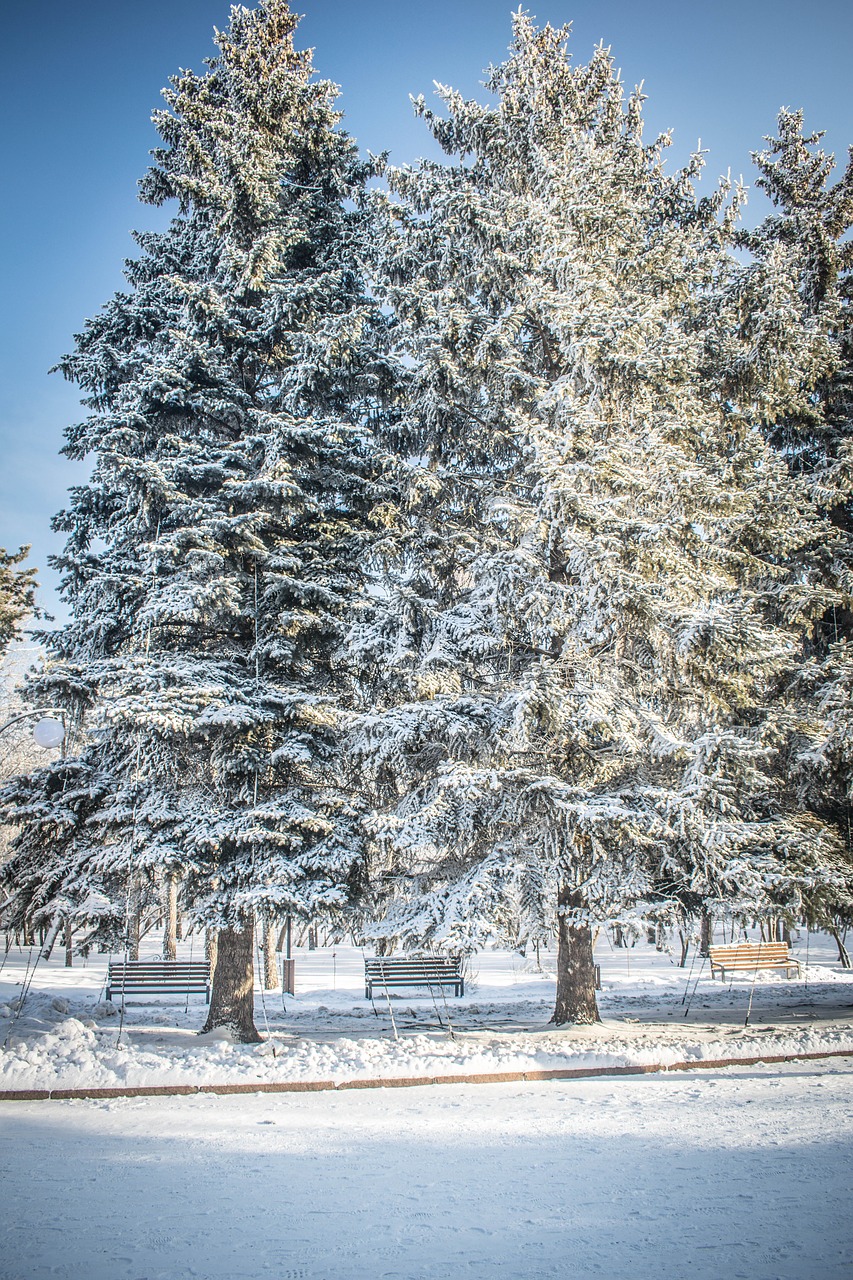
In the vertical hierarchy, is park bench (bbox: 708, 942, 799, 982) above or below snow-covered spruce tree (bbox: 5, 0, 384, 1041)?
below

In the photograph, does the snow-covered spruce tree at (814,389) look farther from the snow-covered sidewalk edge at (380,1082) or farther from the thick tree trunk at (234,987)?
the thick tree trunk at (234,987)

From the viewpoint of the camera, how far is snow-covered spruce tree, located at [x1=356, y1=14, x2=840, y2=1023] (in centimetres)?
907

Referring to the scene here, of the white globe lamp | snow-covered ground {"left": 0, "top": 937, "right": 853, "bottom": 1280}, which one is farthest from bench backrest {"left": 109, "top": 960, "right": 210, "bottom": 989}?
the white globe lamp

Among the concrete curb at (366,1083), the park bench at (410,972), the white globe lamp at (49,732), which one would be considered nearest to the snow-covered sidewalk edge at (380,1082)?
the concrete curb at (366,1083)

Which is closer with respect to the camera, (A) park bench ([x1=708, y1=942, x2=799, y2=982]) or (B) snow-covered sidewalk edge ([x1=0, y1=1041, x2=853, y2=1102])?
(B) snow-covered sidewalk edge ([x1=0, y1=1041, x2=853, y2=1102])

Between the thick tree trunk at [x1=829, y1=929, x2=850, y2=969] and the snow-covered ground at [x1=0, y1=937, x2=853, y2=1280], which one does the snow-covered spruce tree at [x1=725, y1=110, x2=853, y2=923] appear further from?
the snow-covered ground at [x1=0, y1=937, x2=853, y2=1280]

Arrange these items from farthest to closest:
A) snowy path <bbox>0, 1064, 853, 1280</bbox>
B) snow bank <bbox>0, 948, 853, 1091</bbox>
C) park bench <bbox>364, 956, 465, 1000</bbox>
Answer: park bench <bbox>364, 956, 465, 1000</bbox>
snow bank <bbox>0, 948, 853, 1091</bbox>
snowy path <bbox>0, 1064, 853, 1280</bbox>

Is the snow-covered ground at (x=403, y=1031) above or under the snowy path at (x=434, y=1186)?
under

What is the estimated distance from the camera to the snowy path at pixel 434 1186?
364cm

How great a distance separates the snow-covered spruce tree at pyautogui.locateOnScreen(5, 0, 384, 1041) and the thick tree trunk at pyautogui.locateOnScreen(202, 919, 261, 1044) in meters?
0.03

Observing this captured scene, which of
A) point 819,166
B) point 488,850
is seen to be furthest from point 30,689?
point 819,166

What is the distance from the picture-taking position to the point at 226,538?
10.8 m

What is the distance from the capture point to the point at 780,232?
47.8 feet

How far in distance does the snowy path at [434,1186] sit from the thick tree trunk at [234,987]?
367 cm
